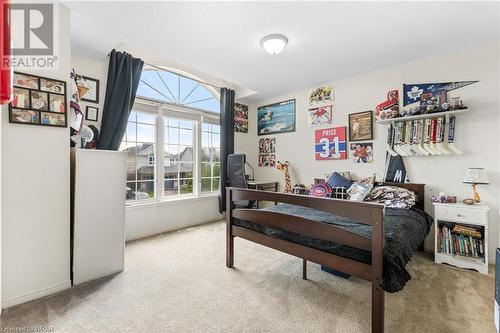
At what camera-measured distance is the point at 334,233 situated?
152 cm

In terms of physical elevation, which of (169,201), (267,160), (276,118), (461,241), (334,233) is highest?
(276,118)

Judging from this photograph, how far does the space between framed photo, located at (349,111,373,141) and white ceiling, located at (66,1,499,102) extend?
2.14ft

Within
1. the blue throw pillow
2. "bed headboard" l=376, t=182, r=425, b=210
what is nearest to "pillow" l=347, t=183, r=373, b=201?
the blue throw pillow

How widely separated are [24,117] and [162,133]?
1.84m

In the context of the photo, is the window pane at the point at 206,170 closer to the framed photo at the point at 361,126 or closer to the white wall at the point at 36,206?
the white wall at the point at 36,206

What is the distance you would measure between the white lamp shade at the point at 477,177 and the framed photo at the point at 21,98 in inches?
160

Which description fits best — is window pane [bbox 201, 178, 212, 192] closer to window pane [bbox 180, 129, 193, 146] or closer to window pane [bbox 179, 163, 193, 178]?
window pane [bbox 179, 163, 193, 178]

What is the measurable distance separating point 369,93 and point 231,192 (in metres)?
2.54

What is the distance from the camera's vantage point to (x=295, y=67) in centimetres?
312

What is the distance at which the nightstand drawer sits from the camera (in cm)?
224

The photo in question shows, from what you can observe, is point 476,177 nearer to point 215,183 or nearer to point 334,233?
point 334,233

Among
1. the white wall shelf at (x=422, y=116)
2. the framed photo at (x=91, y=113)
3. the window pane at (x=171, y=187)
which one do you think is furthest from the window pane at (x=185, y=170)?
the white wall shelf at (x=422, y=116)

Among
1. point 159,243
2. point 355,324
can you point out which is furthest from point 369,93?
point 159,243

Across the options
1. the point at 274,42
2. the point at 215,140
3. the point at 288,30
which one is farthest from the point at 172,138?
the point at 288,30
